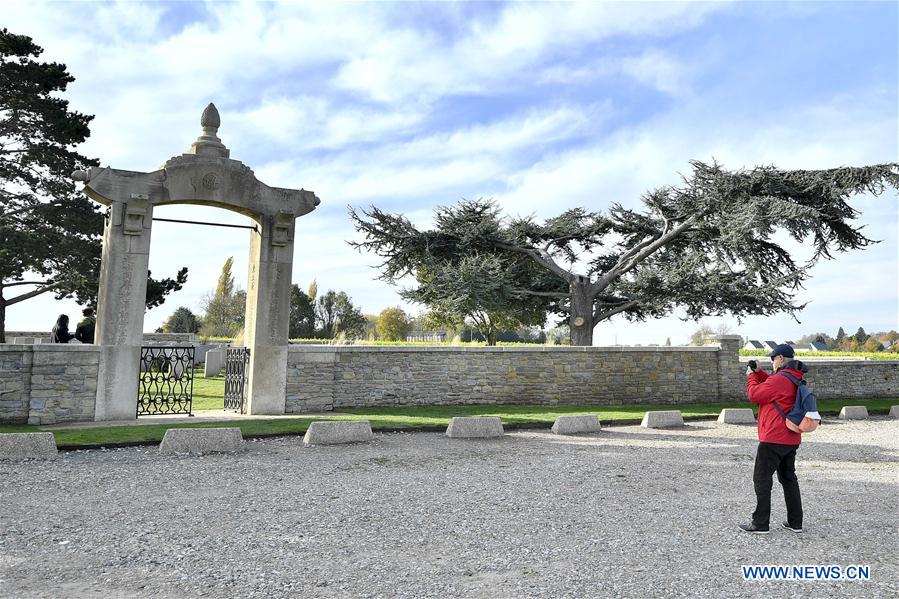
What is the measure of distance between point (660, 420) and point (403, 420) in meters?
5.34

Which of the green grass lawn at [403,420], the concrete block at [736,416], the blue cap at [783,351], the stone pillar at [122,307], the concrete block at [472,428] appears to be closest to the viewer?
the blue cap at [783,351]

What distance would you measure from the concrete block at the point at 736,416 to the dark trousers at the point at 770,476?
8.99m

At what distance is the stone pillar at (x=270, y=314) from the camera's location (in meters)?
12.3

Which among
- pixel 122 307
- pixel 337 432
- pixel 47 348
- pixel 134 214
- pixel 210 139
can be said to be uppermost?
pixel 210 139

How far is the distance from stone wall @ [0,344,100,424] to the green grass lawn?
360mm

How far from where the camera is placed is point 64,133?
19406 millimetres

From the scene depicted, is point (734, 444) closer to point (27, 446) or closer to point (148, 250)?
point (27, 446)

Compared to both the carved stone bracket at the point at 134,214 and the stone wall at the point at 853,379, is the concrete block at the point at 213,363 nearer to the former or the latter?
the carved stone bracket at the point at 134,214

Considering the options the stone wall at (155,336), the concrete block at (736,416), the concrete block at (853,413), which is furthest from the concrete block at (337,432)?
the stone wall at (155,336)

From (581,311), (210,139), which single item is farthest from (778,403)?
(581,311)

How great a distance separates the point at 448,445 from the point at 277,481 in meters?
3.38

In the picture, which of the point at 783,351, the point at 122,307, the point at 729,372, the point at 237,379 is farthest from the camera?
the point at 729,372

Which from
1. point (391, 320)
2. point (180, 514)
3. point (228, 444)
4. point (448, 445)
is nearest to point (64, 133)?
point (228, 444)

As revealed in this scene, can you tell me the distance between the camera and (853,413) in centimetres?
1608
